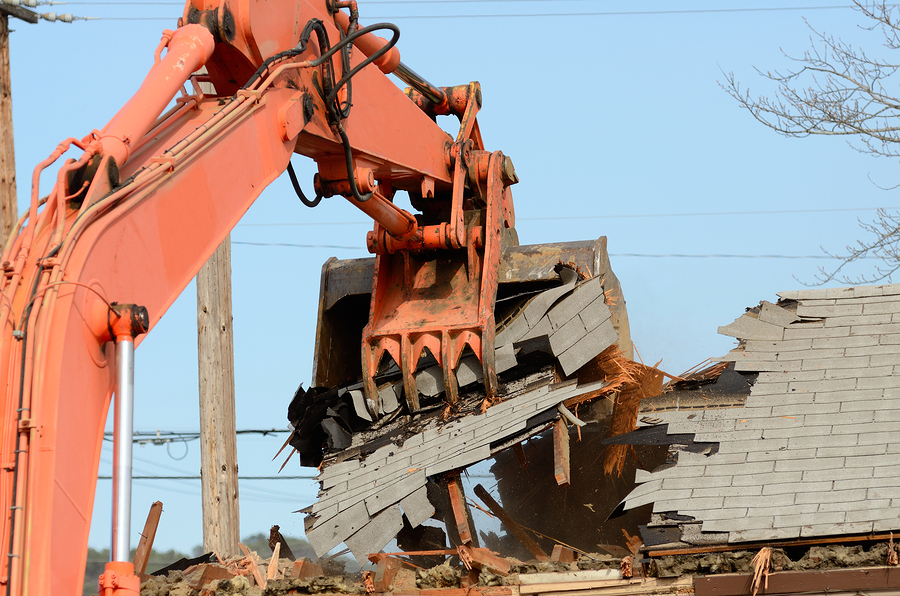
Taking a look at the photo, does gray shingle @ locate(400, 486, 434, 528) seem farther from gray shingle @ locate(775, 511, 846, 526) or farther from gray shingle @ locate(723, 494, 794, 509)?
gray shingle @ locate(775, 511, 846, 526)

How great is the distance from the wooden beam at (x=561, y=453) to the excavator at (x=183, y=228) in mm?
777

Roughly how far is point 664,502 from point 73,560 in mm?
4029

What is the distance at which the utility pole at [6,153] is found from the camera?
9672 mm

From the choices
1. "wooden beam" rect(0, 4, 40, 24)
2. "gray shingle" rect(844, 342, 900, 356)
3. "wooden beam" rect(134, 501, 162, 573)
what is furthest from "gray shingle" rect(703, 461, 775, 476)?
"wooden beam" rect(0, 4, 40, 24)

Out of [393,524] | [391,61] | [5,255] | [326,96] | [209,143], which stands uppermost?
[391,61]

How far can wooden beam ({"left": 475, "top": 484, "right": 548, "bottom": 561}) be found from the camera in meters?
8.53

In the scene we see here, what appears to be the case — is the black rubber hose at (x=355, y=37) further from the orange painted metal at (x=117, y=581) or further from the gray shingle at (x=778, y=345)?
the gray shingle at (x=778, y=345)

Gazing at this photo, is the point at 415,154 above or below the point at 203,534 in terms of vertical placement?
above

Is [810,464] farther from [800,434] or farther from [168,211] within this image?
[168,211]

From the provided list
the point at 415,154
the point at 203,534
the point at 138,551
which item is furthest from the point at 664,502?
the point at 203,534

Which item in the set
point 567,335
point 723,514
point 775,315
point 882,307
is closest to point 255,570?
point 567,335

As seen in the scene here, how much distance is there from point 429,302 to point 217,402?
3767 mm

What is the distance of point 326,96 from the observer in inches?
226

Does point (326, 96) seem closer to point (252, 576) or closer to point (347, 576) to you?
point (347, 576)
